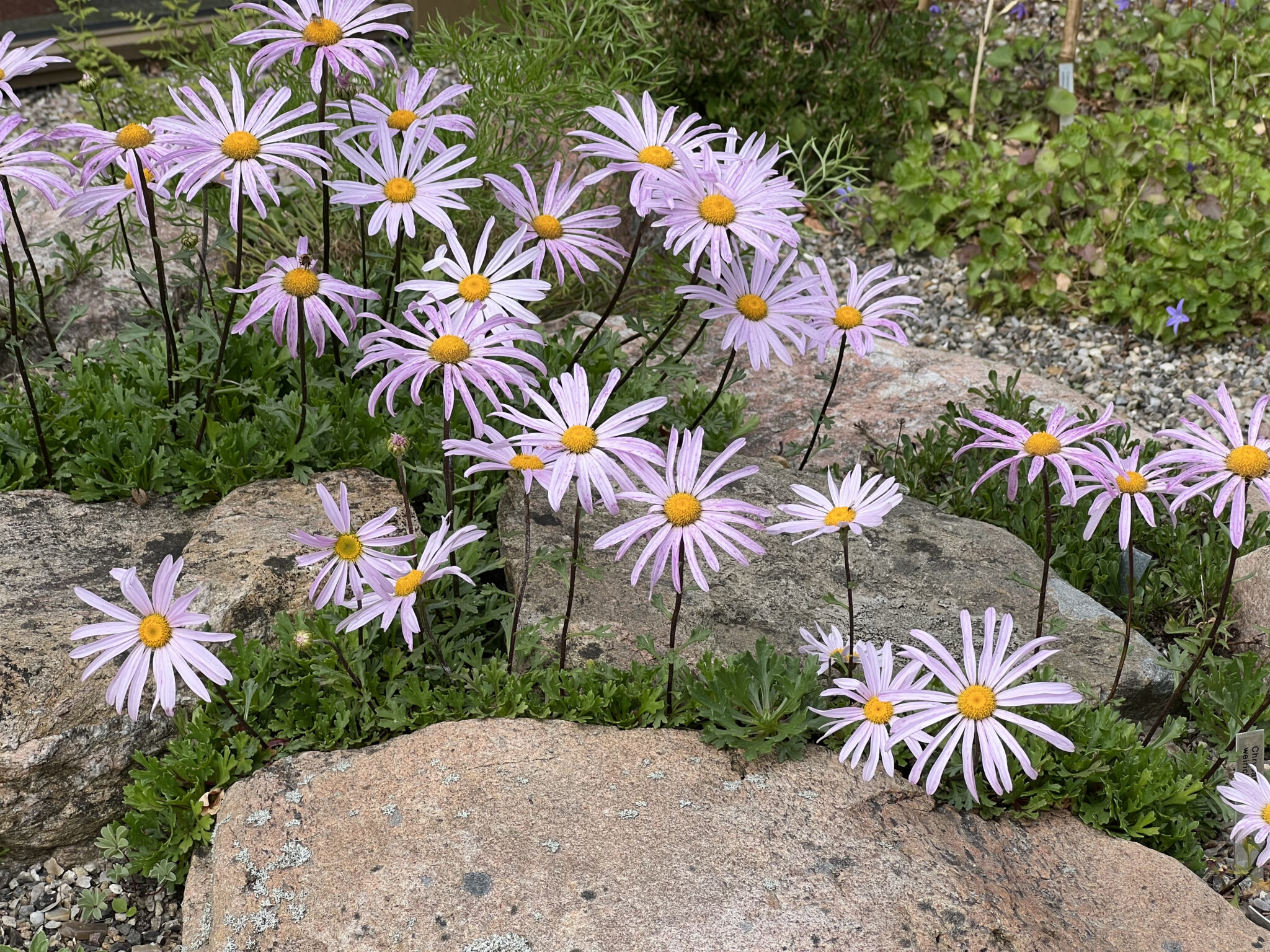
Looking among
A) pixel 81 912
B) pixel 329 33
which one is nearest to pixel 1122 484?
pixel 329 33

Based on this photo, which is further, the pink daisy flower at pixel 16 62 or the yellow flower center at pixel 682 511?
the pink daisy flower at pixel 16 62

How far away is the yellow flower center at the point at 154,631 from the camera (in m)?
2.17

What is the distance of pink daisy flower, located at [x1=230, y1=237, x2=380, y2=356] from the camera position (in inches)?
107

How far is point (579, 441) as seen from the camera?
2.28 m

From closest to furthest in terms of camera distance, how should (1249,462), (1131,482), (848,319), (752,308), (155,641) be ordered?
1. (155,641)
2. (1249,462)
3. (1131,482)
4. (752,308)
5. (848,319)

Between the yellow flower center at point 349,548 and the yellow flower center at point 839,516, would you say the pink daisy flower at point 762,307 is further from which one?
the yellow flower center at point 349,548

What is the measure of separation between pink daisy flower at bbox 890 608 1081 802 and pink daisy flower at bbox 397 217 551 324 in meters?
1.18

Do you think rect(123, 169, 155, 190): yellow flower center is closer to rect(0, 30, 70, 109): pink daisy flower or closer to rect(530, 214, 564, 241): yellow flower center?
rect(0, 30, 70, 109): pink daisy flower

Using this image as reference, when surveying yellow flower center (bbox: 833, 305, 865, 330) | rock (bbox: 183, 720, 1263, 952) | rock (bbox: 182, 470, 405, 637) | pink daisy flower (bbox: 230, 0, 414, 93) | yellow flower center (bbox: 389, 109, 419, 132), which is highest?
pink daisy flower (bbox: 230, 0, 414, 93)

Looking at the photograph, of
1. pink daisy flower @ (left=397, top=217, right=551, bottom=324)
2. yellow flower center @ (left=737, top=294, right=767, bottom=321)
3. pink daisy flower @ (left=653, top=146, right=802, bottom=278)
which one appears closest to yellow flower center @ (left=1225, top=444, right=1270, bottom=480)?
pink daisy flower @ (left=653, top=146, right=802, bottom=278)

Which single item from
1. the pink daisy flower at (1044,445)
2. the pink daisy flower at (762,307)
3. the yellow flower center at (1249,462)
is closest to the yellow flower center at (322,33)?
the pink daisy flower at (762,307)

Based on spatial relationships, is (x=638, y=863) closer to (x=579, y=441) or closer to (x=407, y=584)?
(x=407, y=584)

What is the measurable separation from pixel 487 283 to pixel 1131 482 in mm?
1536

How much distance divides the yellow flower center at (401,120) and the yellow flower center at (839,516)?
4.99 ft
